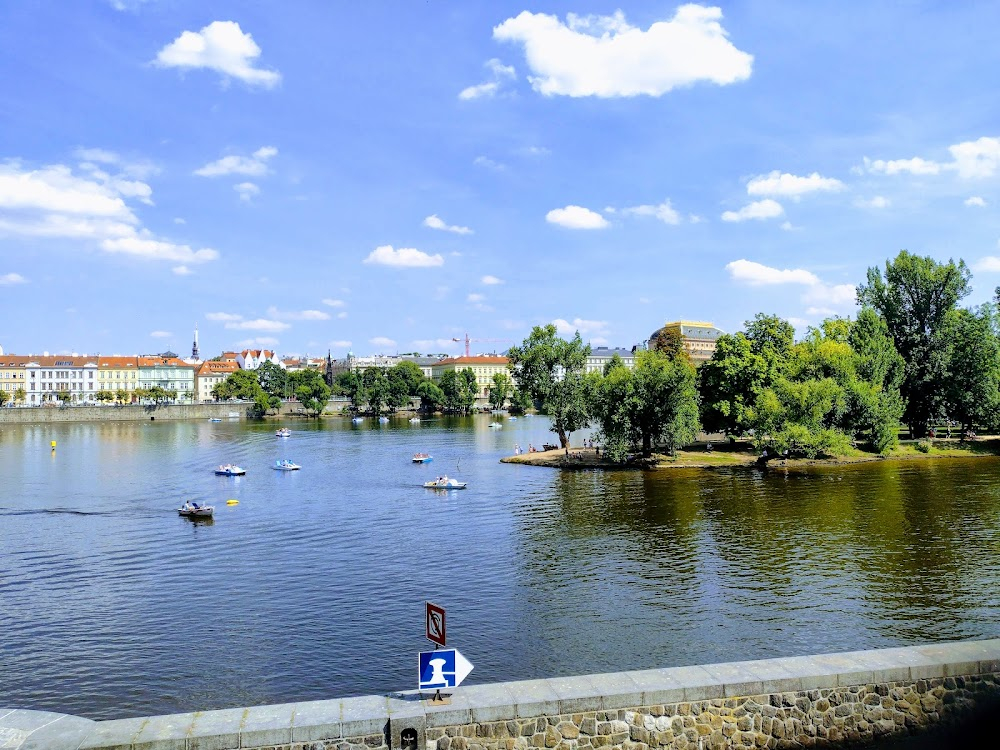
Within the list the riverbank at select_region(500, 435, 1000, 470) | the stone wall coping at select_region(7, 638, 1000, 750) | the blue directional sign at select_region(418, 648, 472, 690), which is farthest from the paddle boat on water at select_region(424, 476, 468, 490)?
the blue directional sign at select_region(418, 648, 472, 690)

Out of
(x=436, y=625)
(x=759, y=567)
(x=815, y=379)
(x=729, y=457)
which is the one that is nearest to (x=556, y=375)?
(x=729, y=457)

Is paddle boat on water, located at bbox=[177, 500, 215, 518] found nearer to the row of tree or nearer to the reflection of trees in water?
the reflection of trees in water

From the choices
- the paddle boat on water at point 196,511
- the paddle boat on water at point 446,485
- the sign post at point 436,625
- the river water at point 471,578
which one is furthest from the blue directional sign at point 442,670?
the paddle boat on water at point 446,485

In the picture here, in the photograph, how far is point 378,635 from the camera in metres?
27.8

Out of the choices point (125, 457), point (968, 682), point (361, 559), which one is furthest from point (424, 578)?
point (125, 457)

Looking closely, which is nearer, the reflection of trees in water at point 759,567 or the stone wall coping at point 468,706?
the stone wall coping at point 468,706

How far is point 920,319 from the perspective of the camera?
311 feet

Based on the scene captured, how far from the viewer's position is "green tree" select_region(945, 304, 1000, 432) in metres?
87.8

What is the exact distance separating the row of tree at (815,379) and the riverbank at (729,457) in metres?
1.52

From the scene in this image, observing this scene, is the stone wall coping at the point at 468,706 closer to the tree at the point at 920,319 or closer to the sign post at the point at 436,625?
the sign post at the point at 436,625

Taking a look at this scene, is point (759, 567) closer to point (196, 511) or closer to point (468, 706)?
point (468, 706)

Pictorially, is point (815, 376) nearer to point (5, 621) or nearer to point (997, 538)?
point (997, 538)

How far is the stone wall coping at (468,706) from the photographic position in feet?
49.1

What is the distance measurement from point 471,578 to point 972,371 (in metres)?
80.1
